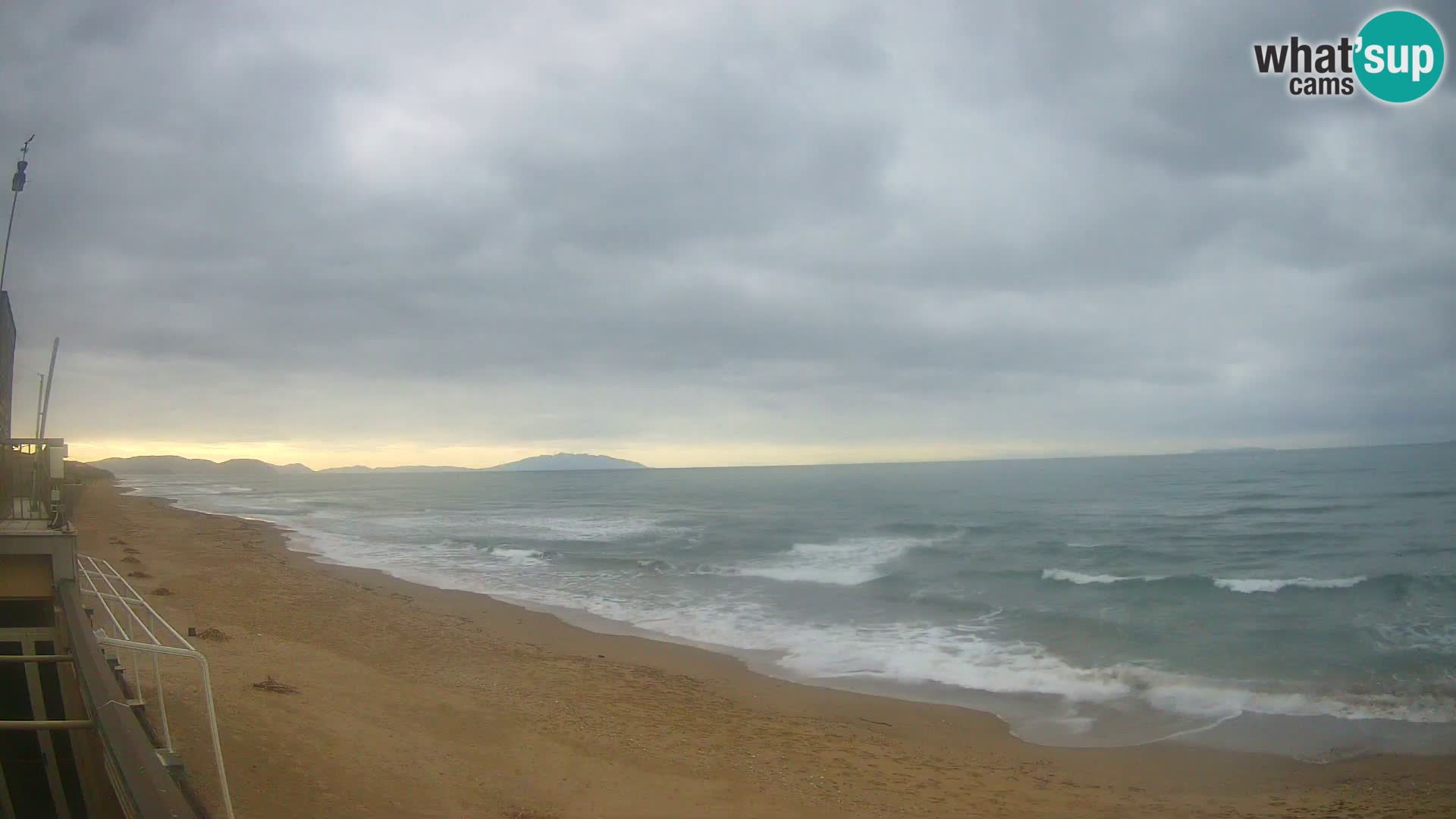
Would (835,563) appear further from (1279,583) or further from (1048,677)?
(1048,677)

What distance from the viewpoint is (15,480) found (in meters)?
11.9

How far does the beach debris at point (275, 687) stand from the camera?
9586 millimetres

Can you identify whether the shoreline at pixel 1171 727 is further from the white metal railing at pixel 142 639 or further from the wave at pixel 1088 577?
the wave at pixel 1088 577

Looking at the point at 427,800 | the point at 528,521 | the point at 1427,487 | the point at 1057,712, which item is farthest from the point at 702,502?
the point at 427,800

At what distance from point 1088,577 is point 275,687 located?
2262 cm

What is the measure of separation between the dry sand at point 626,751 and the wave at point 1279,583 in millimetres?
13214

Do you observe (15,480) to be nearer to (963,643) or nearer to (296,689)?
(296,689)

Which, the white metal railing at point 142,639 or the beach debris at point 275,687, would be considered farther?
the beach debris at point 275,687

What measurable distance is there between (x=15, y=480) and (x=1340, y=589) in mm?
29444

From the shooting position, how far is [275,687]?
970 centimetres

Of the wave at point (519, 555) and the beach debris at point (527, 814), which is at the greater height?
the beach debris at point (527, 814)

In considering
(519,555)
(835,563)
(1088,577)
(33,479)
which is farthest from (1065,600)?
(33,479)

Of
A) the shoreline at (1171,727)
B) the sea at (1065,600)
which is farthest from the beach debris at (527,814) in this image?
the sea at (1065,600)

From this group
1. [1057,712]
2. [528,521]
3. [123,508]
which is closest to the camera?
[1057,712]
